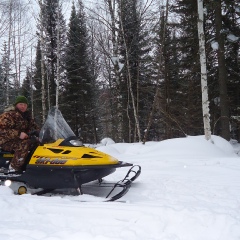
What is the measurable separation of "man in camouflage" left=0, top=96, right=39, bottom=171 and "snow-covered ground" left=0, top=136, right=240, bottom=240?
0.51 m

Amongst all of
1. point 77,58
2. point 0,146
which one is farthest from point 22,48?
point 0,146

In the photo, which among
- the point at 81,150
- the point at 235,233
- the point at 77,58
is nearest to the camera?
the point at 235,233

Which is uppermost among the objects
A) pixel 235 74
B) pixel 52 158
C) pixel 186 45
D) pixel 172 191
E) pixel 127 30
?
pixel 127 30

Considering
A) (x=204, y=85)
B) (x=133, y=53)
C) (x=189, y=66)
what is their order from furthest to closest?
Answer: (x=133, y=53), (x=189, y=66), (x=204, y=85)

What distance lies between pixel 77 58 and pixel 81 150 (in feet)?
65.9

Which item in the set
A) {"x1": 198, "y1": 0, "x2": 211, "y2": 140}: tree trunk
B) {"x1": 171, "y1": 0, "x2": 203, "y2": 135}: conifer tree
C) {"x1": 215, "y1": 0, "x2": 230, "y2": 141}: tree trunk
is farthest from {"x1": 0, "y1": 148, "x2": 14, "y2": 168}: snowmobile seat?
{"x1": 171, "y1": 0, "x2": 203, "y2": 135}: conifer tree

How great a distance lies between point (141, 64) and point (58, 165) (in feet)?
56.5

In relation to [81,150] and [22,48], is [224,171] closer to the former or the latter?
[81,150]

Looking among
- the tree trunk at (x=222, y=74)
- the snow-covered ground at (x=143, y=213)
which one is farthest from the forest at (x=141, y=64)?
the snow-covered ground at (x=143, y=213)

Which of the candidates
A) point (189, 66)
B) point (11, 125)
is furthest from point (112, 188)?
point (189, 66)

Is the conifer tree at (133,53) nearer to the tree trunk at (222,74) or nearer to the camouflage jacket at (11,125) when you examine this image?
the tree trunk at (222,74)

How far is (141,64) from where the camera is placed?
68.0 ft

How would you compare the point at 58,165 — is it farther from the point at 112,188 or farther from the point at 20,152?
the point at 112,188

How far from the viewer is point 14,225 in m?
3.05
